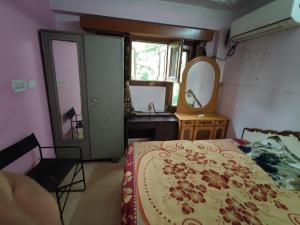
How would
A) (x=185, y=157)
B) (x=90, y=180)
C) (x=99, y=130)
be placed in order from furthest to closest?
1. (x=99, y=130)
2. (x=90, y=180)
3. (x=185, y=157)

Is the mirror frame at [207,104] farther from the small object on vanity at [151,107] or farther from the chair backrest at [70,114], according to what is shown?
the chair backrest at [70,114]

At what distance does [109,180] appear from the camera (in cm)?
202

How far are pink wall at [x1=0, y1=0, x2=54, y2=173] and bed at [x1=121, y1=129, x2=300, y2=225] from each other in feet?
3.64

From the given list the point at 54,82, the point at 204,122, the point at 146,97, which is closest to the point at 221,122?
the point at 204,122

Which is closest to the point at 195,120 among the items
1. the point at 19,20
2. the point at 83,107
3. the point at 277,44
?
the point at 277,44

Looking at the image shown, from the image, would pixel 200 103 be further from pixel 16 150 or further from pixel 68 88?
pixel 16 150

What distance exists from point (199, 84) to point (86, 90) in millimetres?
1870

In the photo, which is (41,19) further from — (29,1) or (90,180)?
(90,180)

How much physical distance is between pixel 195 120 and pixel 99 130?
59.5 inches

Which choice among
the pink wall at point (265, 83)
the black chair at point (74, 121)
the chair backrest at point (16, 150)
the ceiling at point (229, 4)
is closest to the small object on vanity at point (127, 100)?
the black chair at point (74, 121)

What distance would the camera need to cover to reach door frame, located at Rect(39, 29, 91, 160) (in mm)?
1815

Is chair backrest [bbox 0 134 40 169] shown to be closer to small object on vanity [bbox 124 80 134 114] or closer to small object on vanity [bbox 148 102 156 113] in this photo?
small object on vanity [bbox 124 80 134 114]

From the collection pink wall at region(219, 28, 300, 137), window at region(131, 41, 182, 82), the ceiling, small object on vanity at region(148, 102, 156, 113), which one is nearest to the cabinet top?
pink wall at region(219, 28, 300, 137)

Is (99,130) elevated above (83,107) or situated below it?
below
